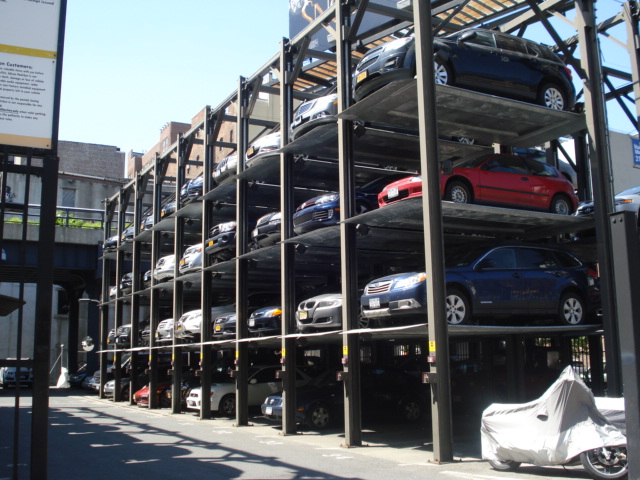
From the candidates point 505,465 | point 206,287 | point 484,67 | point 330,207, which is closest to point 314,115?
point 330,207

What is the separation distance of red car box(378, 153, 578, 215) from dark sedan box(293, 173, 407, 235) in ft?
3.28

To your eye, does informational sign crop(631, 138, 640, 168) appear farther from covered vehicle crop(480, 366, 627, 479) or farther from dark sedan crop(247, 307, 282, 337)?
covered vehicle crop(480, 366, 627, 479)

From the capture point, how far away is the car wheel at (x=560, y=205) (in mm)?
13484

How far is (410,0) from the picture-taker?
1438 cm

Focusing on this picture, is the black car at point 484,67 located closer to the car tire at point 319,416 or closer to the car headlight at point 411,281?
the car headlight at point 411,281

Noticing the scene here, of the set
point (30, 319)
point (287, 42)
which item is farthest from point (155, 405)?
point (30, 319)

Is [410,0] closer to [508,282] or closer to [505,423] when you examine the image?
[508,282]

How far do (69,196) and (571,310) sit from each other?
157 ft

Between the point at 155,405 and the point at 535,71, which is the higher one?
the point at 535,71

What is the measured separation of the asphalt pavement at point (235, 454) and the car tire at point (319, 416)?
0.96 feet

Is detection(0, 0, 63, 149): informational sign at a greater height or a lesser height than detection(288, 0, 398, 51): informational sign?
lesser

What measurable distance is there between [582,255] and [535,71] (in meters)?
5.46

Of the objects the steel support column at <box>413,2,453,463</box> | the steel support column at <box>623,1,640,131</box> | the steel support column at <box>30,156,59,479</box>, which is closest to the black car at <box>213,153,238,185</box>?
the steel support column at <box>413,2,453,463</box>

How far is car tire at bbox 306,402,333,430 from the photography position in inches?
593
